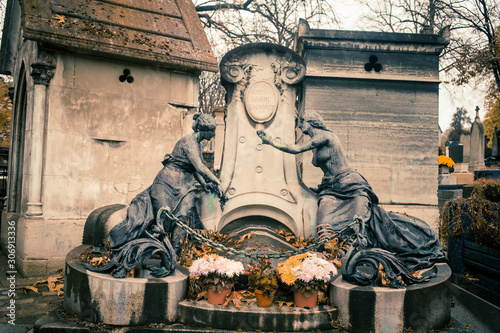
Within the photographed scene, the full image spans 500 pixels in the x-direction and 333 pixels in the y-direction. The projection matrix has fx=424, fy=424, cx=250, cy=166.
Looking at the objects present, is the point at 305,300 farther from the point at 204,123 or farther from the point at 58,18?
the point at 58,18

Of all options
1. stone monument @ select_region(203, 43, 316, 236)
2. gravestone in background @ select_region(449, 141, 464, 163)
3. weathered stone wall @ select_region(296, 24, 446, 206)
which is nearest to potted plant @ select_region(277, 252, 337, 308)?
stone monument @ select_region(203, 43, 316, 236)

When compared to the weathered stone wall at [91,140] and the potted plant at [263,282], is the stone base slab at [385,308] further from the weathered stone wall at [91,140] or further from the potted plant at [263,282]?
the weathered stone wall at [91,140]

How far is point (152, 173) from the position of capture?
25.8ft

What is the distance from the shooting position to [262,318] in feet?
11.9

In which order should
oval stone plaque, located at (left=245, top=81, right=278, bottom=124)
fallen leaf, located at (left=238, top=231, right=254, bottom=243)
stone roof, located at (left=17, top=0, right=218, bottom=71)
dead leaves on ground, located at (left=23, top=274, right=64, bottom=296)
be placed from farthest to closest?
stone roof, located at (left=17, top=0, right=218, bottom=71)
oval stone plaque, located at (left=245, top=81, right=278, bottom=124)
dead leaves on ground, located at (left=23, top=274, right=64, bottom=296)
fallen leaf, located at (left=238, top=231, right=254, bottom=243)

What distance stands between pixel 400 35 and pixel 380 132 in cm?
182

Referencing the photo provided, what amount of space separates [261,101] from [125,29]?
3.31 meters

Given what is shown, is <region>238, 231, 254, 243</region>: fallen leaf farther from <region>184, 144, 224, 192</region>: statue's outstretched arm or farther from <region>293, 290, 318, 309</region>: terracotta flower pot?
<region>293, 290, 318, 309</region>: terracotta flower pot

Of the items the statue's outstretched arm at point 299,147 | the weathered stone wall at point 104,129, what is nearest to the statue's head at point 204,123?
the statue's outstretched arm at point 299,147

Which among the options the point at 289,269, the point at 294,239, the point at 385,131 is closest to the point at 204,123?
the point at 294,239

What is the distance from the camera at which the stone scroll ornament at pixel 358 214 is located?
480 cm

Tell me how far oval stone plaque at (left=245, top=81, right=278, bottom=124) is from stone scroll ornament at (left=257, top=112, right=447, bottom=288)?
549mm

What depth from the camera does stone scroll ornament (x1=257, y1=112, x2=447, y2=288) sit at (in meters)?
4.80

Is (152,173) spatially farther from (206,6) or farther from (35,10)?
(206,6)
